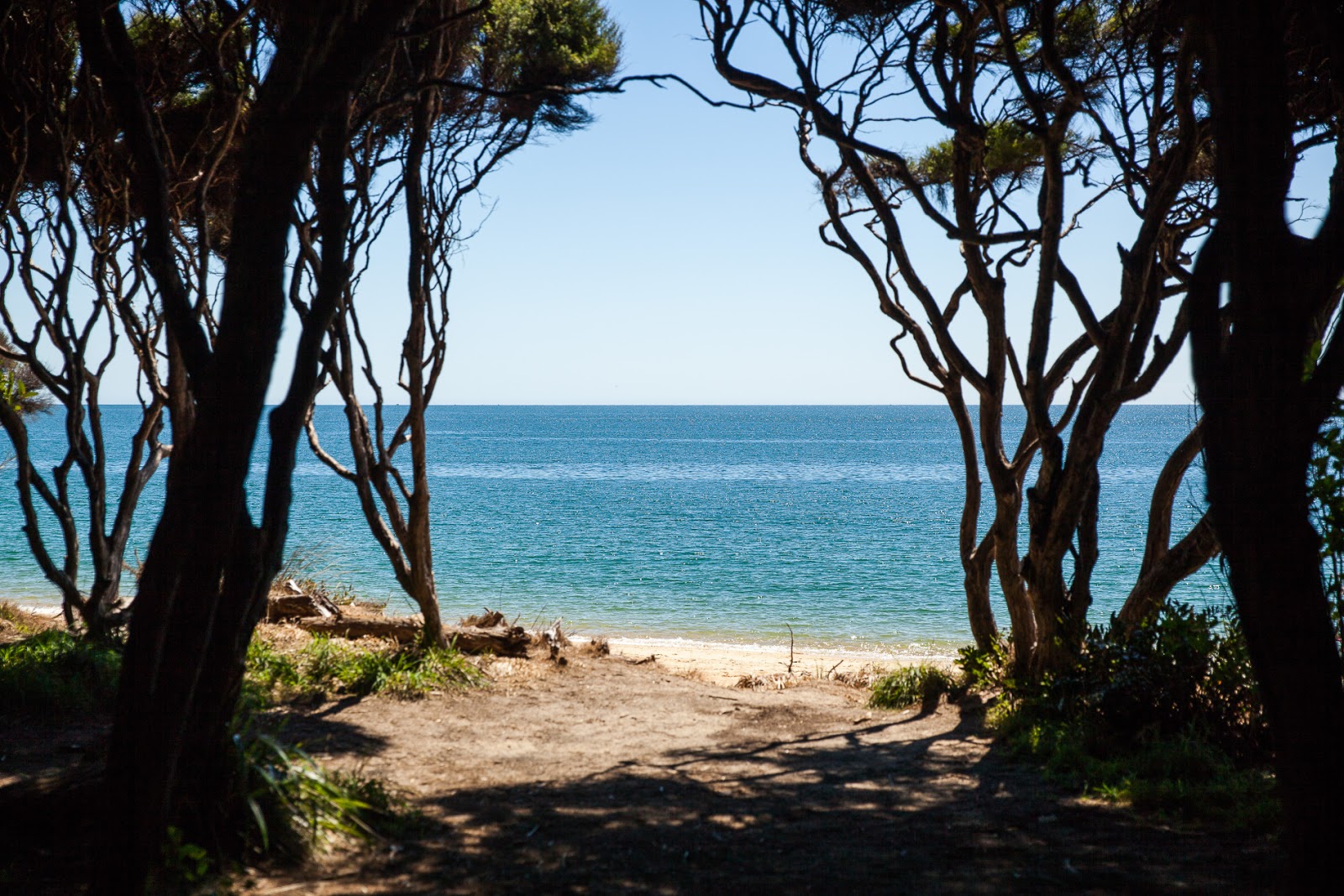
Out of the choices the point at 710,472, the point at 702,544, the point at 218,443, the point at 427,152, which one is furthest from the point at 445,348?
the point at 710,472

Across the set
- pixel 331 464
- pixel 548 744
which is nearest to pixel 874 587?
pixel 331 464

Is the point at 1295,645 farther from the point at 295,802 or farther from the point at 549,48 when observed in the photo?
the point at 549,48

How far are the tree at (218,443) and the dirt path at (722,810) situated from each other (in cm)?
51

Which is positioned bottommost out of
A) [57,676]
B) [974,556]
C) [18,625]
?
[18,625]

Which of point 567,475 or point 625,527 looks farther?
point 567,475

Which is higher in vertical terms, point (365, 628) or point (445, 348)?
point (445, 348)

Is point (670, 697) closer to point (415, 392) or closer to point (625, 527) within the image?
point (415, 392)

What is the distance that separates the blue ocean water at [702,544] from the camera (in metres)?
16.1

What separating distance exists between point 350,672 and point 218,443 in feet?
13.0

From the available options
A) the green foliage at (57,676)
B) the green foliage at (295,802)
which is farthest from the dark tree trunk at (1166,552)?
the green foliage at (57,676)

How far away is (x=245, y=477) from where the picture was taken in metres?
2.73

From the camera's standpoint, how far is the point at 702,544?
25.4 meters

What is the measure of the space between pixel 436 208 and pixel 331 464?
2.26 metres

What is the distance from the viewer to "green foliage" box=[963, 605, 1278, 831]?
13.0ft
